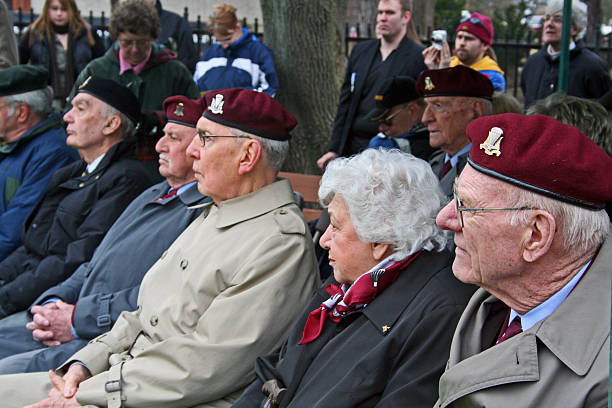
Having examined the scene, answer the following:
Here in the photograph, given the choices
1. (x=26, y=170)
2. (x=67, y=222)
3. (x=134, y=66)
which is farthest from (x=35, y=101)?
(x=67, y=222)

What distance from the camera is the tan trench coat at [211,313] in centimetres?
296

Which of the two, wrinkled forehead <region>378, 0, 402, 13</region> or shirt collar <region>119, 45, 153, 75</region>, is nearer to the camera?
wrinkled forehead <region>378, 0, 402, 13</region>

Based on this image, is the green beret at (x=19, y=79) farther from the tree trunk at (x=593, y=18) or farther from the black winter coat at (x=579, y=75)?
the tree trunk at (x=593, y=18)

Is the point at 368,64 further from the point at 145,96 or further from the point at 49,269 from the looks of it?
the point at 49,269

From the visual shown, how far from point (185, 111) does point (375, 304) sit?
2.00 metres

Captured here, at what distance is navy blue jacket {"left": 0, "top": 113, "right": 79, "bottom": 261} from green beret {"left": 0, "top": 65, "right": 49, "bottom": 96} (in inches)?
11.7

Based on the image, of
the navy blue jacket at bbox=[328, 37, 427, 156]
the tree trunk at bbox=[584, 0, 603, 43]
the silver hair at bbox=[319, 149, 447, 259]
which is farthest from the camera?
the tree trunk at bbox=[584, 0, 603, 43]

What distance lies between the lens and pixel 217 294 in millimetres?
3178

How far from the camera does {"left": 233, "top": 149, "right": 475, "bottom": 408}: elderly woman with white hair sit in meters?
2.42

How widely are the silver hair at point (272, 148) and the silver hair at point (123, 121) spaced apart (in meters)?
1.48

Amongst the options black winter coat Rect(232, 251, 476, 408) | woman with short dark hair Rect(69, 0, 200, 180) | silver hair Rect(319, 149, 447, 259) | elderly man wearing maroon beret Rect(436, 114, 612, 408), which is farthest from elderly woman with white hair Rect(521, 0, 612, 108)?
elderly man wearing maroon beret Rect(436, 114, 612, 408)

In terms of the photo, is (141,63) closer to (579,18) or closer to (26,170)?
(26,170)

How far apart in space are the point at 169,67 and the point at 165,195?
2.06 meters

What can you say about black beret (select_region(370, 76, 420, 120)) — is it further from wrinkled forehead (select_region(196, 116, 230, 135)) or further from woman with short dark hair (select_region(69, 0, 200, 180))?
woman with short dark hair (select_region(69, 0, 200, 180))
